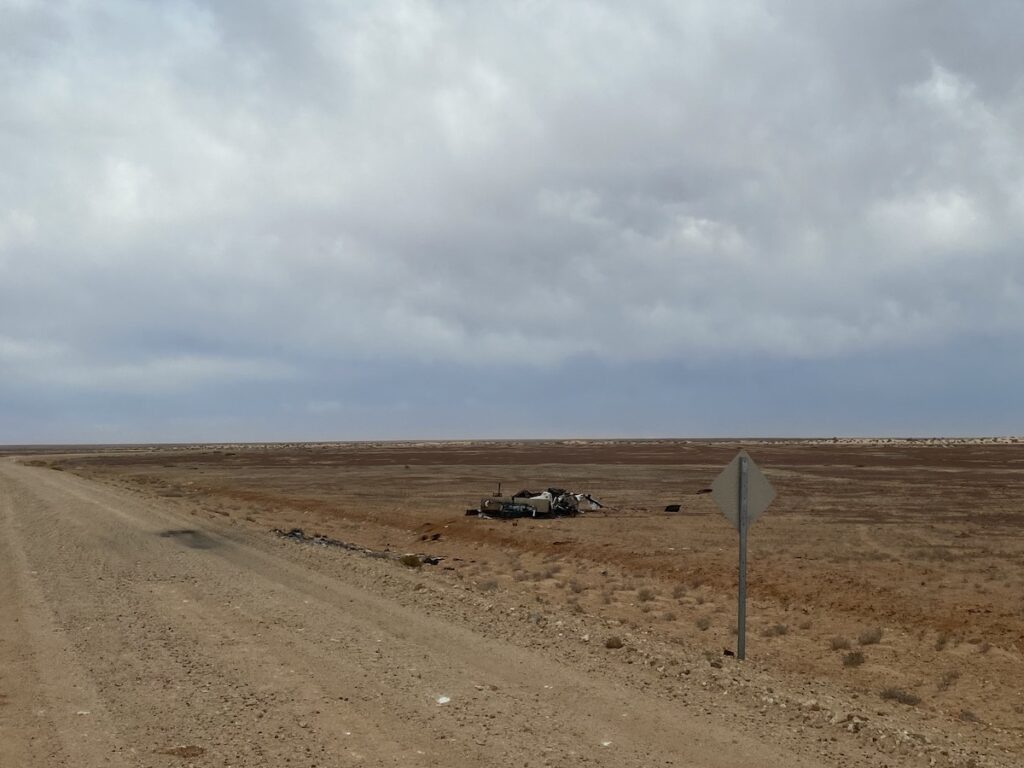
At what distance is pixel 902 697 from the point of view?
10.2 meters

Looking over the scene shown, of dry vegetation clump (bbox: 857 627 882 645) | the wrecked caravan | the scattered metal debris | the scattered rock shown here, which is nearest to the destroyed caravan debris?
the wrecked caravan

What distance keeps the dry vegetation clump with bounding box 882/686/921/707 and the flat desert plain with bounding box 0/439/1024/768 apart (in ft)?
0.10

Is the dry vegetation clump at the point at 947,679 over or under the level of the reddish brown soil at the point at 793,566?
over

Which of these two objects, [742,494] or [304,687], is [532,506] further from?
[304,687]

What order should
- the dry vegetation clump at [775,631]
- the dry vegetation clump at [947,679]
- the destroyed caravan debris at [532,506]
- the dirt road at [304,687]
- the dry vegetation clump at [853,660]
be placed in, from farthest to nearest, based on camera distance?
1. the destroyed caravan debris at [532,506]
2. the dry vegetation clump at [775,631]
3. the dry vegetation clump at [853,660]
4. the dry vegetation clump at [947,679]
5. the dirt road at [304,687]

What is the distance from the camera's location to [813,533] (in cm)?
2912

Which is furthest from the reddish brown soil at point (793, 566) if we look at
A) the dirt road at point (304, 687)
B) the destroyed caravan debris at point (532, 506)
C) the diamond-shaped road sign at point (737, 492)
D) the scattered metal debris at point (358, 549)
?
the dirt road at point (304, 687)

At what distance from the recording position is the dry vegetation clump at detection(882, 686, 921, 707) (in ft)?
33.2

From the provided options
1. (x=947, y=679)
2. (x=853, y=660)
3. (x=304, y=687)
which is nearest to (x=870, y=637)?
(x=853, y=660)

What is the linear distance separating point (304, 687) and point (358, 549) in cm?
1504

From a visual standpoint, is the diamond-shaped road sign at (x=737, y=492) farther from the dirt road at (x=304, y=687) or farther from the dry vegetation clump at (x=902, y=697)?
the dry vegetation clump at (x=902, y=697)

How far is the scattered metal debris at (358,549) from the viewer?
69.6 feet

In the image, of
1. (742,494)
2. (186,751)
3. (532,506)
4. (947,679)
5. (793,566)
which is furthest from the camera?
(532,506)

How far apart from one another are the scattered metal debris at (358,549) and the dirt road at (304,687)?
5713 millimetres
